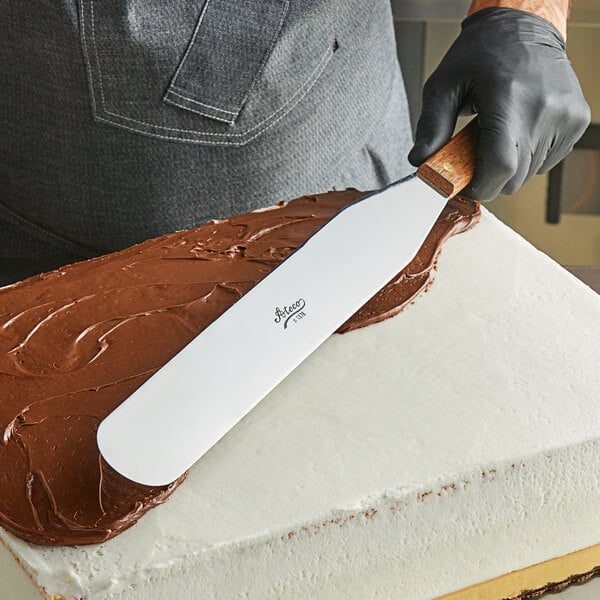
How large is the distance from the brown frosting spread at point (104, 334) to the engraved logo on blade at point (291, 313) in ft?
0.30

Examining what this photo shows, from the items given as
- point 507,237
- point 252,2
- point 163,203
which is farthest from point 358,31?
point 507,237

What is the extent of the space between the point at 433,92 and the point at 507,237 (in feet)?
Answer: 0.74

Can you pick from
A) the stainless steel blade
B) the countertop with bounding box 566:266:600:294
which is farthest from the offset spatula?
the countertop with bounding box 566:266:600:294

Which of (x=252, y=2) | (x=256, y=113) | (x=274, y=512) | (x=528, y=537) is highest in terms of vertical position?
(x=252, y=2)

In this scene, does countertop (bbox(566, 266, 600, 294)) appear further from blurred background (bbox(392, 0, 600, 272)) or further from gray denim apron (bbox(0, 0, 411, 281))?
blurred background (bbox(392, 0, 600, 272))

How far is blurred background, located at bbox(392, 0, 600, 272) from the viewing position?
2449 millimetres

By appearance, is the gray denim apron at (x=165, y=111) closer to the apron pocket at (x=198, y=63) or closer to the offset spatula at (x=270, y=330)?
the apron pocket at (x=198, y=63)

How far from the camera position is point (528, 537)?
3.23ft

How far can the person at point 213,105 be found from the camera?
124 centimetres

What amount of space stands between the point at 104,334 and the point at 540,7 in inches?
31.1

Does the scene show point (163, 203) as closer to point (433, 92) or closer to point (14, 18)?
point (14, 18)

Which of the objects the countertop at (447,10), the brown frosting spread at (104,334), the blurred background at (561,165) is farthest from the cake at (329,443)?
the blurred background at (561,165)

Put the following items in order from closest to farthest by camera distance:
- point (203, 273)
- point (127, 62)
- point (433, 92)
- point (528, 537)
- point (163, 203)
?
1. point (528, 537)
2. point (203, 273)
3. point (433, 92)
4. point (127, 62)
5. point (163, 203)

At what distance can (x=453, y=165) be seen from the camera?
3.67ft
